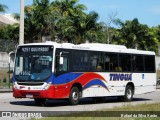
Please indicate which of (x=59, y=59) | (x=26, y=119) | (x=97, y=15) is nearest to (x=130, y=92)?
(x=59, y=59)

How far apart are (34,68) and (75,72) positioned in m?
2.11

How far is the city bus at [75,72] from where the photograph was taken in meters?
19.5

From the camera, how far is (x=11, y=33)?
214 ft

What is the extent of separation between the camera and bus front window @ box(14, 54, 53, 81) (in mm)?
19469

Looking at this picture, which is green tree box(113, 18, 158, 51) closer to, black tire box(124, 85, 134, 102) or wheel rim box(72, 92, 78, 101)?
black tire box(124, 85, 134, 102)

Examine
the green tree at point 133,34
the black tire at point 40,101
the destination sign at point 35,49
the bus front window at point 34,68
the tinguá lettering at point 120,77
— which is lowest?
the black tire at point 40,101

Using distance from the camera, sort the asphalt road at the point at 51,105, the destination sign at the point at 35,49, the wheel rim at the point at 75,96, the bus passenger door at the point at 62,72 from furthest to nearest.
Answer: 1. the wheel rim at the point at 75,96
2. the destination sign at the point at 35,49
3. the bus passenger door at the point at 62,72
4. the asphalt road at the point at 51,105

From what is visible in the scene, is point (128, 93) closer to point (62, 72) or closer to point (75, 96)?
point (75, 96)

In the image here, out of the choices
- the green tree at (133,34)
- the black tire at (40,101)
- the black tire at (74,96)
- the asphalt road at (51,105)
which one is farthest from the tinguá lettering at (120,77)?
the green tree at (133,34)

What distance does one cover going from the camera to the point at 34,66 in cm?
1966

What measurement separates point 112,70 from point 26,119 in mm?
9929

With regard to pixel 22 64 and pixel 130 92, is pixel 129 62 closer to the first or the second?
pixel 130 92

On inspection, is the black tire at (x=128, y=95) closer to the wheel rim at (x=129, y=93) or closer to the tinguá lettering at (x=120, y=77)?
the wheel rim at (x=129, y=93)

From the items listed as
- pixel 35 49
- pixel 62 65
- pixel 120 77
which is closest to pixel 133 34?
pixel 120 77
